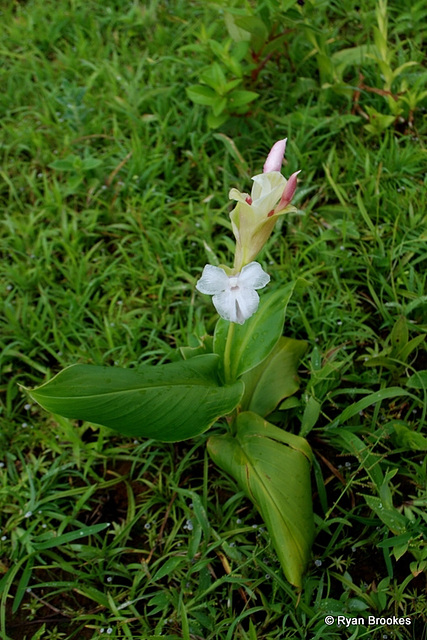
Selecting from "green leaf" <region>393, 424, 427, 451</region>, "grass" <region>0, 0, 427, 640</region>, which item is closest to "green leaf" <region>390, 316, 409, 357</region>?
"grass" <region>0, 0, 427, 640</region>

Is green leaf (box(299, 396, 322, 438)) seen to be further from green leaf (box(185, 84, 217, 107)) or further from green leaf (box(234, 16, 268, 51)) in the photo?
green leaf (box(234, 16, 268, 51))

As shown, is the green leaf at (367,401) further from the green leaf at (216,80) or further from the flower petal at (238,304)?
→ the green leaf at (216,80)

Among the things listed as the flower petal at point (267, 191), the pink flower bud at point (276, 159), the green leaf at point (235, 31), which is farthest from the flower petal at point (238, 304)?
the green leaf at point (235, 31)

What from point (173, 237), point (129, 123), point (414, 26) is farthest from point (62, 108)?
point (414, 26)

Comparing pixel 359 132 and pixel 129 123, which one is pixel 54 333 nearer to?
pixel 129 123

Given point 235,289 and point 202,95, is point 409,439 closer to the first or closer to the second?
point 235,289

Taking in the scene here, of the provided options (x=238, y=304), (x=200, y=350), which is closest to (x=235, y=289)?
(x=238, y=304)

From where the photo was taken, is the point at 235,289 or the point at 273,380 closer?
the point at 235,289
